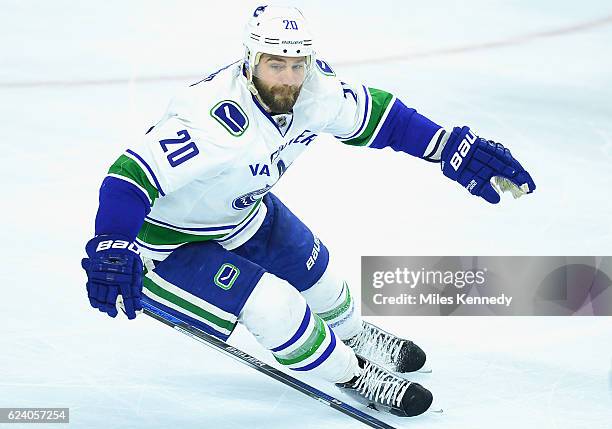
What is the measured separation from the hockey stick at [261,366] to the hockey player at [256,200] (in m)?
0.05

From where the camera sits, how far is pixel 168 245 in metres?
3.38

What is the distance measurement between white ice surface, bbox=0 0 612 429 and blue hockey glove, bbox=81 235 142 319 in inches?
20.0

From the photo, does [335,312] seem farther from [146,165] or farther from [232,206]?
[146,165]

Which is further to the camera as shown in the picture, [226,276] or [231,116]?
[226,276]

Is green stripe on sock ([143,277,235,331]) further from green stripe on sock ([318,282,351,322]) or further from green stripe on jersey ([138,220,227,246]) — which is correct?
green stripe on sock ([318,282,351,322])

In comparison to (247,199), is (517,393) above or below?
below

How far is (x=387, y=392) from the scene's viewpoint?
346 centimetres

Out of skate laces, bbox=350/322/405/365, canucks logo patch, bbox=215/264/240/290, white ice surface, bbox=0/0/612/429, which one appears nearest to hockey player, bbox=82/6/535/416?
canucks logo patch, bbox=215/264/240/290

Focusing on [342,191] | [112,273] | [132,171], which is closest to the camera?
[112,273]

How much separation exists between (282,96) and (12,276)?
4.52 feet

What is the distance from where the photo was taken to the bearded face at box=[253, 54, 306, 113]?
3193 millimetres

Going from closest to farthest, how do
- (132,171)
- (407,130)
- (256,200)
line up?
(132,171) → (256,200) → (407,130)

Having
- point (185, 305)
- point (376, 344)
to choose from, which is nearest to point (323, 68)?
point (185, 305)

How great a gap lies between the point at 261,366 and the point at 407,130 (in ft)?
2.81
